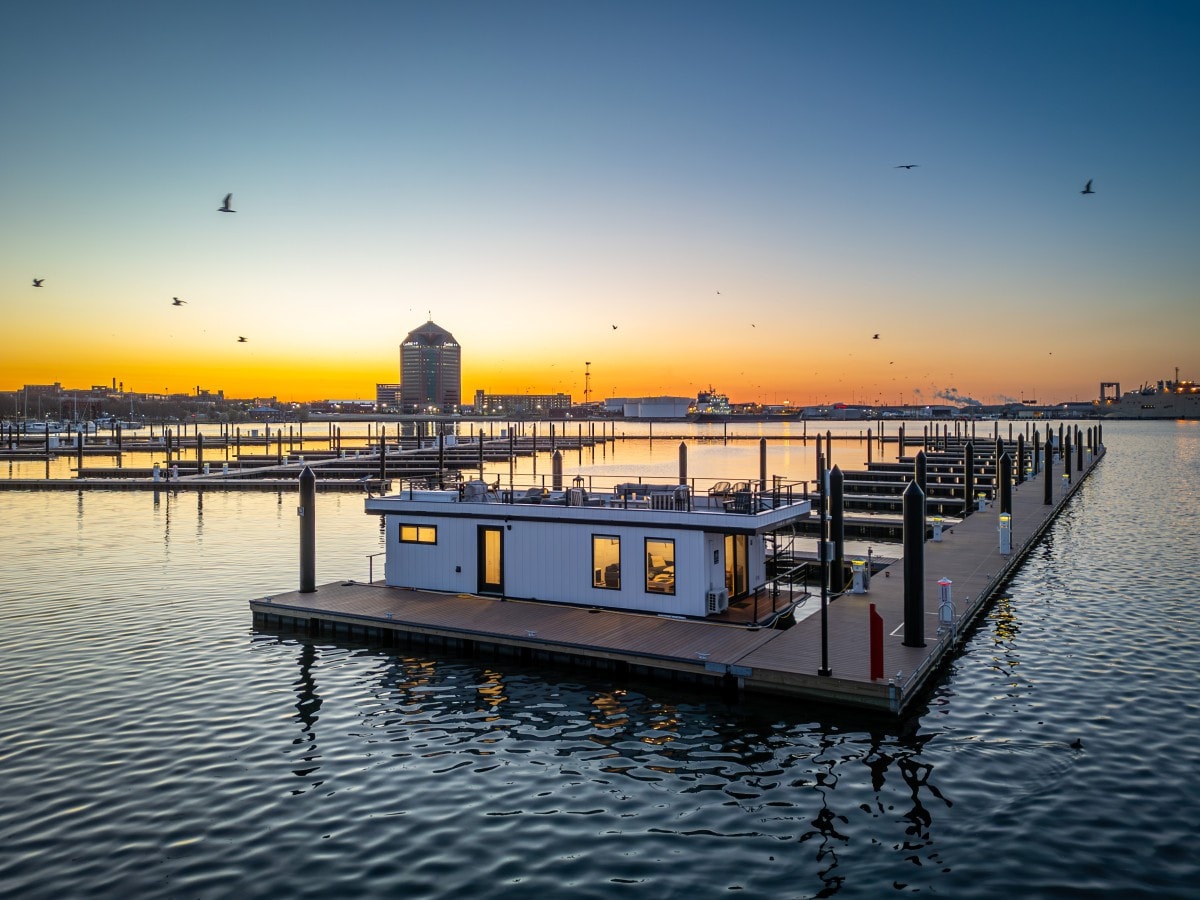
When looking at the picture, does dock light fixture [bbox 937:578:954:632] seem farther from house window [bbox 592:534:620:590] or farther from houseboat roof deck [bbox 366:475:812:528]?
house window [bbox 592:534:620:590]

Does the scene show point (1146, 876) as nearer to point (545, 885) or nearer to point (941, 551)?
point (545, 885)

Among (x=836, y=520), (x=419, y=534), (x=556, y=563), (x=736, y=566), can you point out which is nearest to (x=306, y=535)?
(x=419, y=534)

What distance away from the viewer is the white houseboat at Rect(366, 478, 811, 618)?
21.1 metres

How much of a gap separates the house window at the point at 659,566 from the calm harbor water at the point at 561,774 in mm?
3162

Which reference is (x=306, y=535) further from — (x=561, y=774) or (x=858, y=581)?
(x=858, y=581)

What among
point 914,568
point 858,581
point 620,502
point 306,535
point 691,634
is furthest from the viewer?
point 306,535

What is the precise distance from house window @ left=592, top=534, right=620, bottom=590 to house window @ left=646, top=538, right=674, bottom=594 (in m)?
0.90

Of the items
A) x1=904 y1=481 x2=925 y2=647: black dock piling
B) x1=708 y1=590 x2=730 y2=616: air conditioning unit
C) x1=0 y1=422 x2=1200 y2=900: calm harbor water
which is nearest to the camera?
x1=0 y1=422 x2=1200 y2=900: calm harbor water

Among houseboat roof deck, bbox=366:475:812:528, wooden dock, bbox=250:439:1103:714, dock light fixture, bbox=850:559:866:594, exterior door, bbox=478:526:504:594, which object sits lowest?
wooden dock, bbox=250:439:1103:714

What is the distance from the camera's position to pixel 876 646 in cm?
1653

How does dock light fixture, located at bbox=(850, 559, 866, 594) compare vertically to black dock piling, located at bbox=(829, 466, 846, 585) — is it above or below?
below

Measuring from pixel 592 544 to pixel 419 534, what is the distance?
586cm

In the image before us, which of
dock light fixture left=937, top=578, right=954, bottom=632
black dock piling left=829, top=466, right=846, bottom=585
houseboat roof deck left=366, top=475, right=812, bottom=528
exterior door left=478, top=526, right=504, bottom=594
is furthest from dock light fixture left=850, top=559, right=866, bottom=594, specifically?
exterior door left=478, top=526, right=504, bottom=594

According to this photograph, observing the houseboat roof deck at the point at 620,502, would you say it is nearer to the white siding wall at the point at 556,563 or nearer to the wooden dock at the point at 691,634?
the white siding wall at the point at 556,563
